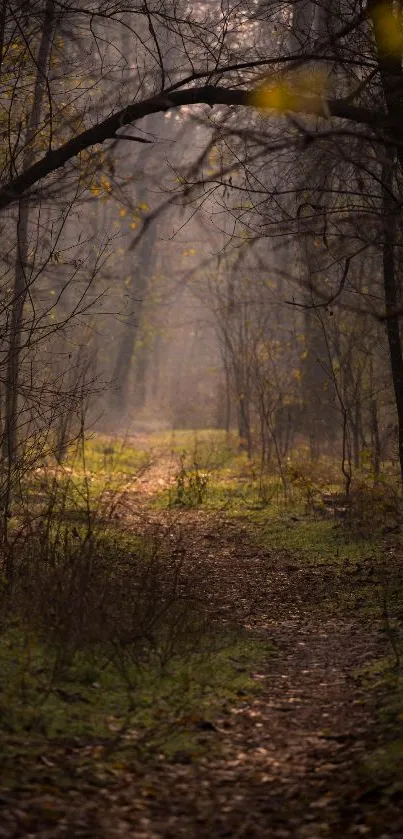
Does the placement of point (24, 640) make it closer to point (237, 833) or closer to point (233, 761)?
point (233, 761)

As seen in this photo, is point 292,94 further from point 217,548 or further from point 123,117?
point 217,548

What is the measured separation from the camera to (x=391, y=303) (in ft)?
31.8

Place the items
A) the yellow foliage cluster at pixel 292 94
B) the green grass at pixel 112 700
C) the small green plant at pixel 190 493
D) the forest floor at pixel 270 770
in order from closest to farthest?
1. the forest floor at pixel 270 770
2. the green grass at pixel 112 700
3. the yellow foliage cluster at pixel 292 94
4. the small green plant at pixel 190 493

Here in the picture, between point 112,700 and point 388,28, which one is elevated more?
point 388,28

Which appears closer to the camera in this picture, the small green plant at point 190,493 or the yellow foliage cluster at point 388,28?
the yellow foliage cluster at point 388,28

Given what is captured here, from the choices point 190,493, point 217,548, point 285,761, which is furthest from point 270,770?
point 190,493

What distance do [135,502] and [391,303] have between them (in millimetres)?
5328

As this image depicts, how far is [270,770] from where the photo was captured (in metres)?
4.20

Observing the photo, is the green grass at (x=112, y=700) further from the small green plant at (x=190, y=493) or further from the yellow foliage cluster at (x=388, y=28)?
the small green plant at (x=190, y=493)

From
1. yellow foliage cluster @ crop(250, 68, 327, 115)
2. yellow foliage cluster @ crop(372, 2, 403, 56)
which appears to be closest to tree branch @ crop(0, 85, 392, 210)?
yellow foliage cluster @ crop(250, 68, 327, 115)

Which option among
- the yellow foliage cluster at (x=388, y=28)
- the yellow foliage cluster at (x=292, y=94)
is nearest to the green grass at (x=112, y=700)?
the yellow foliage cluster at (x=292, y=94)

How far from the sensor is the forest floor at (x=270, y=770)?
3582 millimetres

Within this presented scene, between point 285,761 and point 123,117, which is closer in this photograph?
point 285,761

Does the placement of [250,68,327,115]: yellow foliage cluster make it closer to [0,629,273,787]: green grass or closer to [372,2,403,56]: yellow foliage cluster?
[372,2,403,56]: yellow foliage cluster
